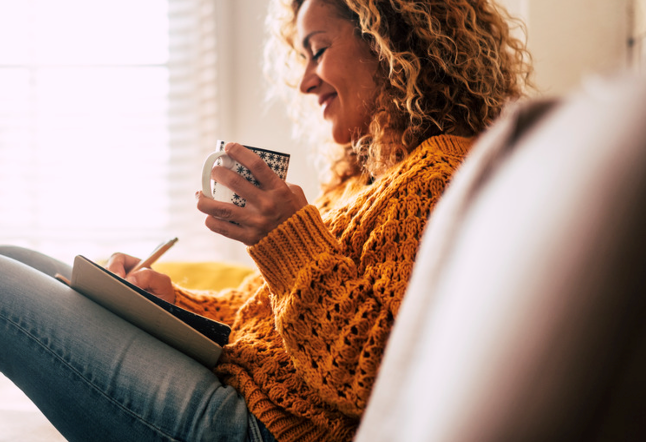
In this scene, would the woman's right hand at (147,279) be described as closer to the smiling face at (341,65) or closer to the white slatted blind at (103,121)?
the smiling face at (341,65)

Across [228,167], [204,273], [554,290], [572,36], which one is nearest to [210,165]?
[228,167]

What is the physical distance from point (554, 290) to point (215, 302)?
0.83m

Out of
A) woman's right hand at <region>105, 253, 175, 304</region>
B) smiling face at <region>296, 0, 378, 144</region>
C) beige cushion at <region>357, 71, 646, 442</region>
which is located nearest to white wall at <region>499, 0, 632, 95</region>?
smiling face at <region>296, 0, 378, 144</region>

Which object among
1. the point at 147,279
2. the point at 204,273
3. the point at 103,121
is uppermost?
the point at 103,121

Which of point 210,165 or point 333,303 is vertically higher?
point 210,165

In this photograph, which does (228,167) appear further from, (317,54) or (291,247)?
(317,54)

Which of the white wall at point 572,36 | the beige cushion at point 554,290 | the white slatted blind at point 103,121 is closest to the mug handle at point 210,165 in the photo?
the beige cushion at point 554,290

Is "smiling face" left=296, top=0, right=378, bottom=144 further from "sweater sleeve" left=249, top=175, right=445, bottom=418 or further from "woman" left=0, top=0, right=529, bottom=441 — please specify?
"sweater sleeve" left=249, top=175, right=445, bottom=418

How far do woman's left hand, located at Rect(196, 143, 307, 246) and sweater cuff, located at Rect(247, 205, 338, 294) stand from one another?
2cm

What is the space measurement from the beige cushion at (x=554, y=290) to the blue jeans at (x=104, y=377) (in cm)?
47

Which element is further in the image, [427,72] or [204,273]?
[204,273]

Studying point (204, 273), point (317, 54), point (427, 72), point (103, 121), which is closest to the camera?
point (427, 72)

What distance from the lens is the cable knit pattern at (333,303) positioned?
63 centimetres

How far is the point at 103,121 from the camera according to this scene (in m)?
2.00
